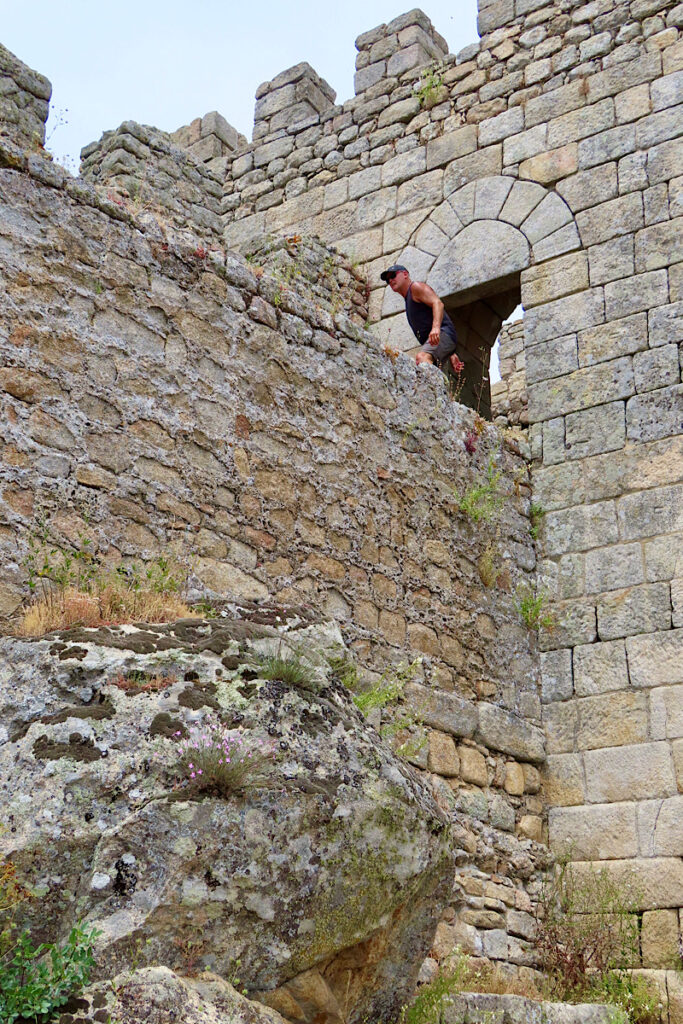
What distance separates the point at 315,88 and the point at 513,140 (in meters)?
2.26

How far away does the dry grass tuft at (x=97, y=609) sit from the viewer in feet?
12.1

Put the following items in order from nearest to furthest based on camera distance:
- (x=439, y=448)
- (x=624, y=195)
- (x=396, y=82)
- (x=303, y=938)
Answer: (x=303, y=938)
(x=439, y=448)
(x=624, y=195)
(x=396, y=82)

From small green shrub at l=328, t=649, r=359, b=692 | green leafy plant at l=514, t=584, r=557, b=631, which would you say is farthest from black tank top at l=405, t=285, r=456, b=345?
small green shrub at l=328, t=649, r=359, b=692

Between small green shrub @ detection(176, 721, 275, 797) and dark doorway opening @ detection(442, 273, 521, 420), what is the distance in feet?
16.8

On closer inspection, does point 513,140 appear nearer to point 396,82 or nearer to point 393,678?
point 396,82

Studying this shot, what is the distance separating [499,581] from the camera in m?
6.50

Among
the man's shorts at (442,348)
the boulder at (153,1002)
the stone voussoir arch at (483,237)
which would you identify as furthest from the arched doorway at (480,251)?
the boulder at (153,1002)

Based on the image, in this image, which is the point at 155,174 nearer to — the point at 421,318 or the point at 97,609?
the point at 421,318

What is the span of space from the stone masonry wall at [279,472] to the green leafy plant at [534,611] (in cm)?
7

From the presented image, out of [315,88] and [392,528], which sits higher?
[315,88]

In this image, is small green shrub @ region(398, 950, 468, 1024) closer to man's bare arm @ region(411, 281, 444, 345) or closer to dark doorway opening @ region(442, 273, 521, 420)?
man's bare arm @ region(411, 281, 444, 345)

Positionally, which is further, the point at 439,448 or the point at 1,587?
the point at 439,448

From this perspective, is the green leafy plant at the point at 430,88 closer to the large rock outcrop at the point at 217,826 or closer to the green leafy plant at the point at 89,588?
the green leafy plant at the point at 89,588

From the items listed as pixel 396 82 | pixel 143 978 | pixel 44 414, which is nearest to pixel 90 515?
Result: pixel 44 414
